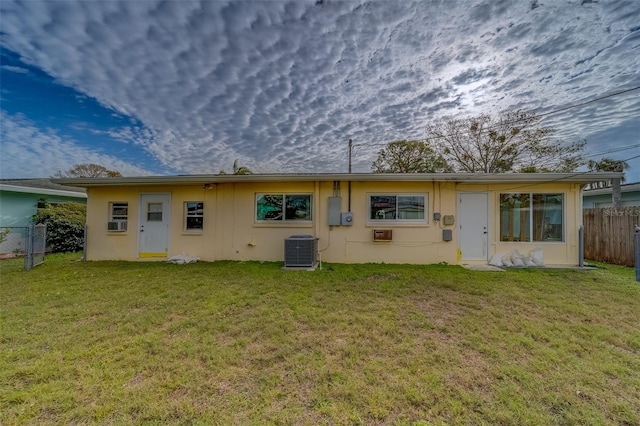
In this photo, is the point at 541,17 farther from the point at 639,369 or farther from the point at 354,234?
the point at 639,369

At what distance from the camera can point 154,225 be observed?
8.25 meters

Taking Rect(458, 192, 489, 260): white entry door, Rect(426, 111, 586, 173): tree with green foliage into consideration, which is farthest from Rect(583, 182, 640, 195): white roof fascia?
Rect(458, 192, 489, 260): white entry door

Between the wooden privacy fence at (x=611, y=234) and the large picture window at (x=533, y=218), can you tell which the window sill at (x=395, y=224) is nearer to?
the large picture window at (x=533, y=218)

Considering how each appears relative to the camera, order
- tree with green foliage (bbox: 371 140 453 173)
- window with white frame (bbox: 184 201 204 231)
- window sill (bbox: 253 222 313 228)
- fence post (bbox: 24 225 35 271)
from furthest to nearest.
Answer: tree with green foliage (bbox: 371 140 453 173) < window with white frame (bbox: 184 201 204 231) < window sill (bbox: 253 222 313 228) < fence post (bbox: 24 225 35 271)

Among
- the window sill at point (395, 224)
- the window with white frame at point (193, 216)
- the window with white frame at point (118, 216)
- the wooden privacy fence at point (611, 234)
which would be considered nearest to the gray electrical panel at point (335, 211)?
the window sill at point (395, 224)

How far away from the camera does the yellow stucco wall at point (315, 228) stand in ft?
24.6

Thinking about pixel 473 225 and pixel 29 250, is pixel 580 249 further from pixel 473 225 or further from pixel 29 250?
pixel 29 250

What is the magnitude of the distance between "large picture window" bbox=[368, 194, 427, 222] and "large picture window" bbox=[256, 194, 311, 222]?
1854mm

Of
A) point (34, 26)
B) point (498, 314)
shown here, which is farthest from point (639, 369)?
point (34, 26)

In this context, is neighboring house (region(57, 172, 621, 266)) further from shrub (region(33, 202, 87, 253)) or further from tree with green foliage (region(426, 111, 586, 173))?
tree with green foliage (region(426, 111, 586, 173))

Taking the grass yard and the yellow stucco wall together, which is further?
the yellow stucco wall

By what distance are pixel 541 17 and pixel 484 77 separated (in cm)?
228

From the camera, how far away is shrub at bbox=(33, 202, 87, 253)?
9.68 meters

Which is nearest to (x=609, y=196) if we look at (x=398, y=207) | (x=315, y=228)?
(x=398, y=207)
